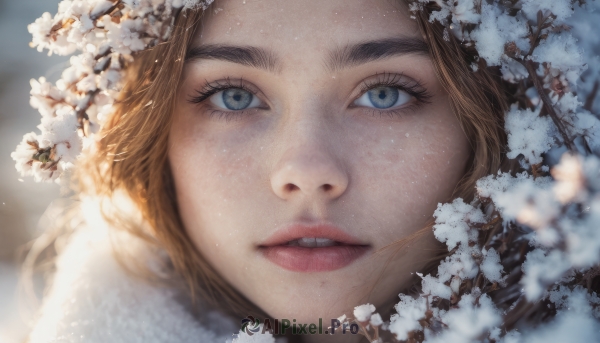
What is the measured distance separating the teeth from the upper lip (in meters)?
0.02

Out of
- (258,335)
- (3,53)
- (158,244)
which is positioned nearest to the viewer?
(258,335)

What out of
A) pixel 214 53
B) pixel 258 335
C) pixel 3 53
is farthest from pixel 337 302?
pixel 3 53

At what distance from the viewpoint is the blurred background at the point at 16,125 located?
12.8 feet

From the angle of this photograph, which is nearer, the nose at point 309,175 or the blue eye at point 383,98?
the nose at point 309,175

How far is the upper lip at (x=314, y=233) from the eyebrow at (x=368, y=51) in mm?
450

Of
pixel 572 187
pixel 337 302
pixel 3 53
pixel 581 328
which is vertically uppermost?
pixel 3 53

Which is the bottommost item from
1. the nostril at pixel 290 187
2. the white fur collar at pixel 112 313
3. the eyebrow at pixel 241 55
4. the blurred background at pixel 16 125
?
the white fur collar at pixel 112 313

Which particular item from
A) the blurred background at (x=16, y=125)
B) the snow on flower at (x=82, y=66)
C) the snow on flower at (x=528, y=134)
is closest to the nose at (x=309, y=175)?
the snow on flower at (x=528, y=134)

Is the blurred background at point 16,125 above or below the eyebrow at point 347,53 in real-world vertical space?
above

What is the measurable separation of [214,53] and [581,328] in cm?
126

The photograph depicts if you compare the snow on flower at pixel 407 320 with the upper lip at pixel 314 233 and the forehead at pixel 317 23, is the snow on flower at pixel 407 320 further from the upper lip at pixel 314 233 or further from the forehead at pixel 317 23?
the forehead at pixel 317 23

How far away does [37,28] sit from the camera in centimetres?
162

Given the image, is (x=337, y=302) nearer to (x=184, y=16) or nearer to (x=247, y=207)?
(x=247, y=207)

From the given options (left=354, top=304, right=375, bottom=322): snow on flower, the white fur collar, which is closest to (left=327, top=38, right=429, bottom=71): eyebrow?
(left=354, top=304, right=375, bottom=322): snow on flower
